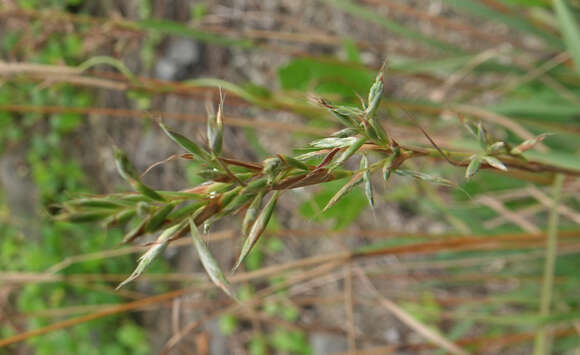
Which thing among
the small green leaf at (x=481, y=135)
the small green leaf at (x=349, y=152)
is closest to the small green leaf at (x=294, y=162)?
the small green leaf at (x=349, y=152)

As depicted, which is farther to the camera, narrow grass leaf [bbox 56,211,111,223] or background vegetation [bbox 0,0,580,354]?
background vegetation [bbox 0,0,580,354]

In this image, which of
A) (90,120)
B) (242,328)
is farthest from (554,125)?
(90,120)

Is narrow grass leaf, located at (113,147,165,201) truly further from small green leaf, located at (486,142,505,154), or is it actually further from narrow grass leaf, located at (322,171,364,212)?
small green leaf, located at (486,142,505,154)

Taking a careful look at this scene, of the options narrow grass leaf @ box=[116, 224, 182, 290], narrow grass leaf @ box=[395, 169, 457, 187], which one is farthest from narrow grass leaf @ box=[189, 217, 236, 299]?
narrow grass leaf @ box=[395, 169, 457, 187]

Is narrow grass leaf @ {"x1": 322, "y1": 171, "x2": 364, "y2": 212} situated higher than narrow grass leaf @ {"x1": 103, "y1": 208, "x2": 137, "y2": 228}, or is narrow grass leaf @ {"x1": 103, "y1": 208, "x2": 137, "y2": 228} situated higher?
narrow grass leaf @ {"x1": 322, "y1": 171, "x2": 364, "y2": 212}

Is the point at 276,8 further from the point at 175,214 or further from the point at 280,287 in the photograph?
the point at 175,214

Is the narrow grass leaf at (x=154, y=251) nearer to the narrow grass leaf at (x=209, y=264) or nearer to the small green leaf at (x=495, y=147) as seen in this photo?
the narrow grass leaf at (x=209, y=264)

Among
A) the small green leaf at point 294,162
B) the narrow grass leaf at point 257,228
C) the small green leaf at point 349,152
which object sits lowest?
the narrow grass leaf at point 257,228

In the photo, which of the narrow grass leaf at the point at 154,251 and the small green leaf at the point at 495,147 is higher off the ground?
the small green leaf at the point at 495,147
